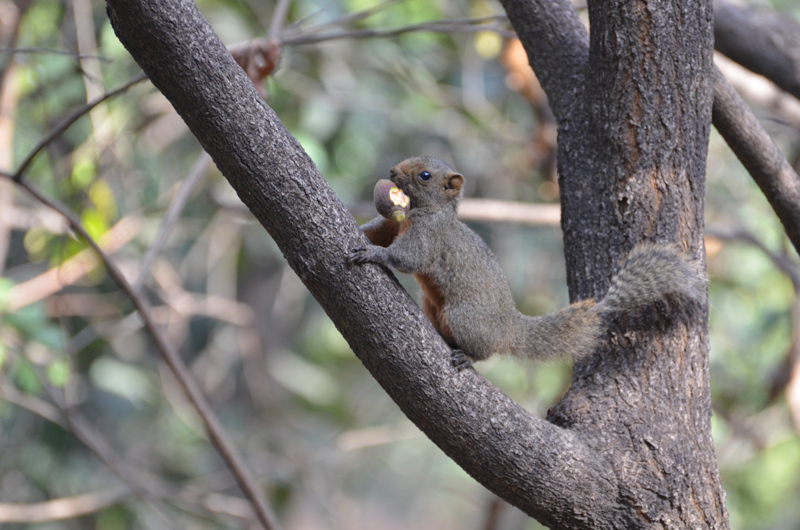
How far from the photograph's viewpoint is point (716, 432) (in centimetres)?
606

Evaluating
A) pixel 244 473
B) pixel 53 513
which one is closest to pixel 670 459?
pixel 244 473

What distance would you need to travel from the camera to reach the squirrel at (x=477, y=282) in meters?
2.27

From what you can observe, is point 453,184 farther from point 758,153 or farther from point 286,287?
point 286,287

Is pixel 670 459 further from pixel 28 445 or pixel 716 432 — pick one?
pixel 28 445

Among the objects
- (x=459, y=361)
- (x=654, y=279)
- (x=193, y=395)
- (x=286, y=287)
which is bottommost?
(x=459, y=361)

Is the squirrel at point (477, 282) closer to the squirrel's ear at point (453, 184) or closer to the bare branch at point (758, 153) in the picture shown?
the squirrel's ear at point (453, 184)

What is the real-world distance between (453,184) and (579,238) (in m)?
0.62

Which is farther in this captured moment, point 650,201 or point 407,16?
point 407,16

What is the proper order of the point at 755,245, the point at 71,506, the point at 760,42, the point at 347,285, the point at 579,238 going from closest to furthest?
the point at 347,285
the point at 579,238
the point at 760,42
the point at 71,506
the point at 755,245

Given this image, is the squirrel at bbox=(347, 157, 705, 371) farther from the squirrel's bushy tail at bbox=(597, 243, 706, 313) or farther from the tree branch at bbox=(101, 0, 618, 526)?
the tree branch at bbox=(101, 0, 618, 526)

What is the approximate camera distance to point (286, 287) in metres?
7.42

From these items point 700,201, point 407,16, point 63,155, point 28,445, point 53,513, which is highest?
point 407,16

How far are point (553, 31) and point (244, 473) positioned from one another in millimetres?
2280

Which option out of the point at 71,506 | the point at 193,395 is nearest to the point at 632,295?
the point at 193,395
